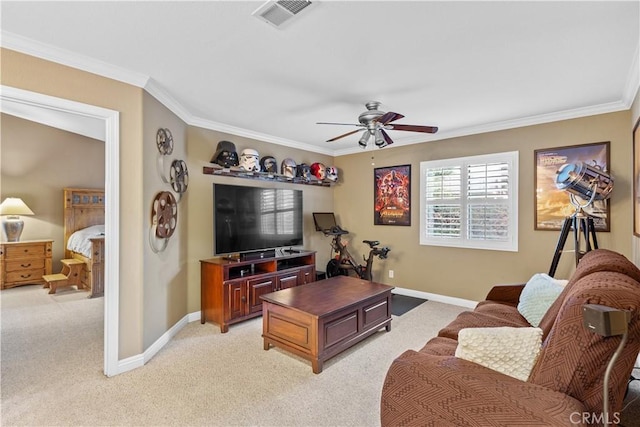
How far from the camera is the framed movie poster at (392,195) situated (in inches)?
193

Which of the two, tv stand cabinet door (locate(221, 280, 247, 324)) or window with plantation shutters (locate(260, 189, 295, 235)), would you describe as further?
window with plantation shutters (locate(260, 189, 295, 235))

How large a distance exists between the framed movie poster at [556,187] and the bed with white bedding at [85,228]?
20.7 feet

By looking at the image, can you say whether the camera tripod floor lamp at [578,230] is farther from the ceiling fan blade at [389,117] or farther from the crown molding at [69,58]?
the crown molding at [69,58]

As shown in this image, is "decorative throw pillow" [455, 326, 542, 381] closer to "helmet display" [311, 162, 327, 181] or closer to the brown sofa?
the brown sofa

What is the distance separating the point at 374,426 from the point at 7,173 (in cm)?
739

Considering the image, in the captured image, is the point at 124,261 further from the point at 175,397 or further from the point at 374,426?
the point at 374,426

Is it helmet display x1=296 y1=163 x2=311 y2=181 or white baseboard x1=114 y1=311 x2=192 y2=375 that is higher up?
helmet display x1=296 y1=163 x2=311 y2=181

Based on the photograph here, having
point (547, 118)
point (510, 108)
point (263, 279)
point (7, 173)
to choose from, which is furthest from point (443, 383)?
point (7, 173)

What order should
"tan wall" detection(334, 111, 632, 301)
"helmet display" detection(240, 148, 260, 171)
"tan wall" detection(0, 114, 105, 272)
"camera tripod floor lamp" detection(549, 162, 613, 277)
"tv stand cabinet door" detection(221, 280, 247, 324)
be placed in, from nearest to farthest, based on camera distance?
"camera tripod floor lamp" detection(549, 162, 613, 277) → "tan wall" detection(334, 111, 632, 301) → "tv stand cabinet door" detection(221, 280, 247, 324) → "helmet display" detection(240, 148, 260, 171) → "tan wall" detection(0, 114, 105, 272)

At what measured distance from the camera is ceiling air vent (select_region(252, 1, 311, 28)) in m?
1.70

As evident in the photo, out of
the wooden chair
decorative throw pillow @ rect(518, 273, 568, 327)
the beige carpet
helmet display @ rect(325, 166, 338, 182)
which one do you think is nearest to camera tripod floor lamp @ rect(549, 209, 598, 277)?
decorative throw pillow @ rect(518, 273, 568, 327)

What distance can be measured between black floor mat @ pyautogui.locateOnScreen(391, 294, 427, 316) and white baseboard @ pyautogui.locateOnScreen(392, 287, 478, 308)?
0.34ft

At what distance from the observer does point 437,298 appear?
4.56 m

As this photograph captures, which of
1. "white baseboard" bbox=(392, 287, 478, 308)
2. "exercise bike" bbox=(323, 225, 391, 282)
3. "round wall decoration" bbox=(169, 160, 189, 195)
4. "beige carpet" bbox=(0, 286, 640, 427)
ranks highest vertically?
"round wall decoration" bbox=(169, 160, 189, 195)
